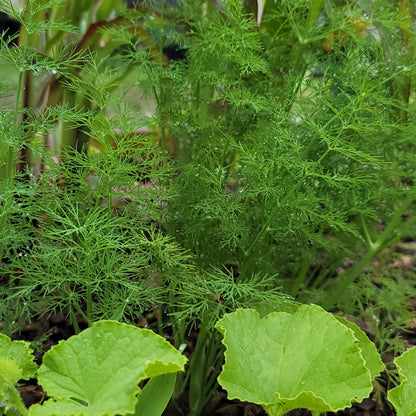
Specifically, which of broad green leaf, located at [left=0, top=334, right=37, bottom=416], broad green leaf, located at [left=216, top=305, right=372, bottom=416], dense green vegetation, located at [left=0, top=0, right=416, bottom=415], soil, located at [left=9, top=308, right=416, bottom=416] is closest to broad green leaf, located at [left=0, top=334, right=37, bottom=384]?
broad green leaf, located at [left=0, top=334, right=37, bottom=416]

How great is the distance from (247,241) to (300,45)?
52 cm

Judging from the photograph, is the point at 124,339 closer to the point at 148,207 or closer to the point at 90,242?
the point at 90,242

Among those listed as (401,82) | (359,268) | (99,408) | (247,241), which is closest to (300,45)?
(401,82)

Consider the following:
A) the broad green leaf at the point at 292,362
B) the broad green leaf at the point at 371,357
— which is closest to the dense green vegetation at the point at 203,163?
the broad green leaf at the point at 292,362

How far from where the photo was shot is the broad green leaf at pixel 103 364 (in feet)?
2.58

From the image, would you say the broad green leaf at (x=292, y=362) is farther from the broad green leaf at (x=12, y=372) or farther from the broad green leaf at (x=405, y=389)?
the broad green leaf at (x=12, y=372)

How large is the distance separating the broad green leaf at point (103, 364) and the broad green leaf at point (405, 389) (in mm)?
469

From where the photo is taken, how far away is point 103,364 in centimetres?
85

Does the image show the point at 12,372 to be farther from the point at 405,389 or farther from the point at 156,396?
the point at 405,389

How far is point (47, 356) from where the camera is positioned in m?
0.83

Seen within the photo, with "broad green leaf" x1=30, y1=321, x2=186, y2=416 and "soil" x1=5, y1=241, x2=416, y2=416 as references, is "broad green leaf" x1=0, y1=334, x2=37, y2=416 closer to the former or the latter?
A: "broad green leaf" x1=30, y1=321, x2=186, y2=416

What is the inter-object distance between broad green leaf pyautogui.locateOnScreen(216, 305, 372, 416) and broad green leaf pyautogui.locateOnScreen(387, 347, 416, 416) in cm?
11

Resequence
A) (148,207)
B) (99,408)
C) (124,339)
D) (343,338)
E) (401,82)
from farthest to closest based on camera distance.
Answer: (401,82)
(148,207)
(343,338)
(124,339)
(99,408)

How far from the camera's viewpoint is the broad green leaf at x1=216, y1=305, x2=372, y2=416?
924 millimetres
